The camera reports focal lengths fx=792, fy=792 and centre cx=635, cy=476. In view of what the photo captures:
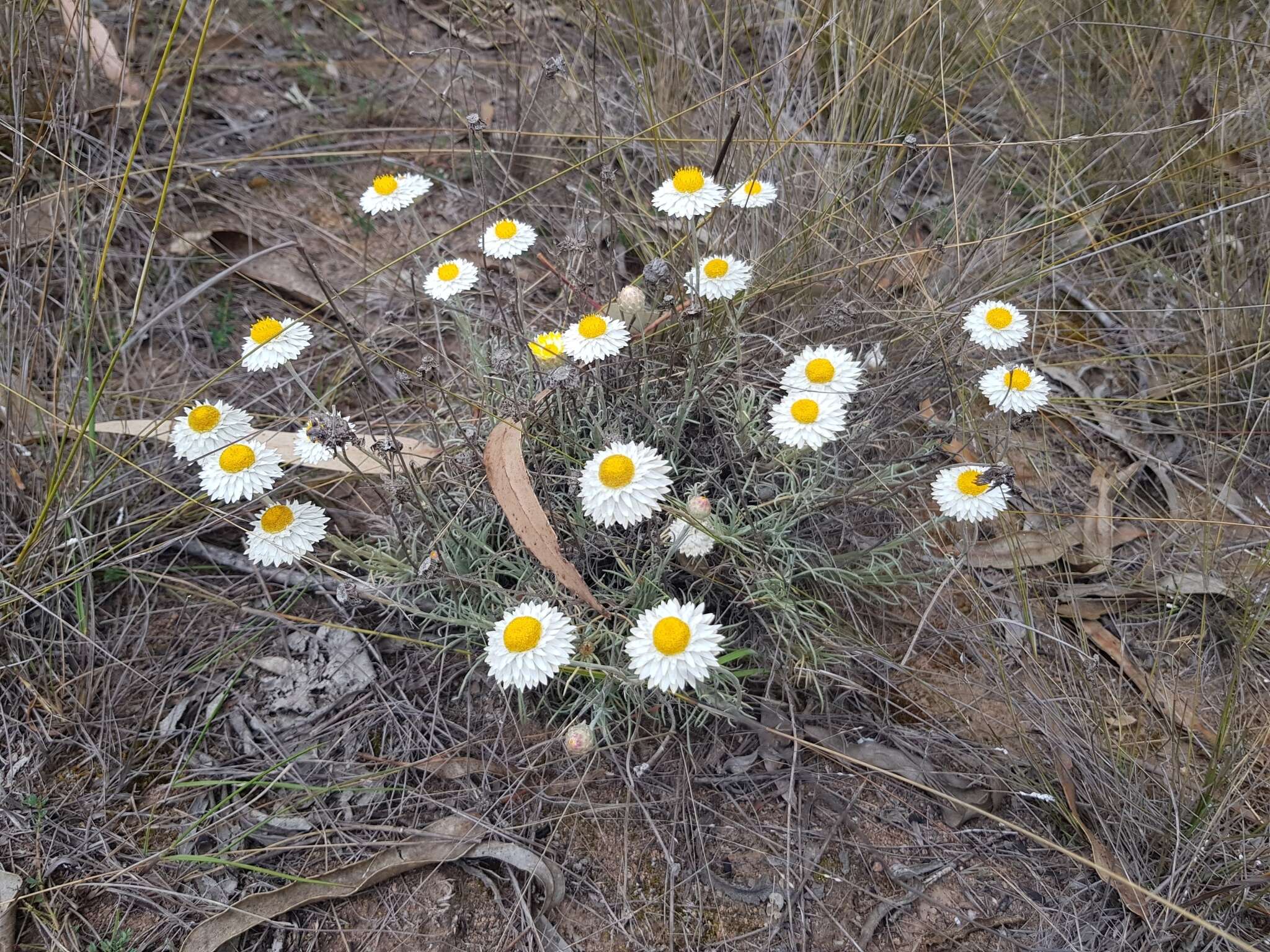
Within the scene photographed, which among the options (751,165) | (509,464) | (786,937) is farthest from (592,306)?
(786,937)

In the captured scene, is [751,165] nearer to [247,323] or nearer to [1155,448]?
[1155,448]

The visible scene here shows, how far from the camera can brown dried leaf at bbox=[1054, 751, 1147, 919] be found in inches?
59.1

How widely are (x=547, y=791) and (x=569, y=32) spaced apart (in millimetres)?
3043

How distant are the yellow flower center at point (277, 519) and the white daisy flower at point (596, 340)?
72cm

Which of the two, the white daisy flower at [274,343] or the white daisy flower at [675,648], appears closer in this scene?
the white daisy flower at [675,648]

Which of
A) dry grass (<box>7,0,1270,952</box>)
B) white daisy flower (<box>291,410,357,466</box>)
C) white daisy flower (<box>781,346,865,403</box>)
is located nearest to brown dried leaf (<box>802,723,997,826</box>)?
dry grass (<box>7,0,1270,952</box>)

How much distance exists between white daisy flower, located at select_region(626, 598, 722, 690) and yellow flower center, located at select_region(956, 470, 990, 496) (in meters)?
0.65

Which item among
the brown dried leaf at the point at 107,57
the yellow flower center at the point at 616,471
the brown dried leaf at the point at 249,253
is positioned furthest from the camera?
the brown dried leaf at the point at 107,57

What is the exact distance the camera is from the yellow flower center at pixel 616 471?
1604 mm

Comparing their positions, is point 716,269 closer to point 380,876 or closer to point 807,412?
point 807,412

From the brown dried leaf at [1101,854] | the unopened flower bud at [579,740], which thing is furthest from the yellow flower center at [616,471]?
the brown dried leaf at [1101,854]

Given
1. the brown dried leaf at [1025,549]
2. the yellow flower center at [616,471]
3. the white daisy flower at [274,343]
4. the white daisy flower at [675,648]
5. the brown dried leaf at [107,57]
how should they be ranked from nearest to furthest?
the white daisy flower at [675,648] < the yellow flower center at [616,471] < the white daisy flower at [274,343] < the brown dried leaf at [1025,549] < the brown dried leaf at [107,57]

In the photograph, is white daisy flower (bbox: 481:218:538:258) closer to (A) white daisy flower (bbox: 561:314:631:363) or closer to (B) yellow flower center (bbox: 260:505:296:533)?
(A) white daisy flower (bbox: 561:314:631:363)

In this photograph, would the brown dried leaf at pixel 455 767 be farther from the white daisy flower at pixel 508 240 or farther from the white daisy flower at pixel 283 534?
the white daisy flower at pixel 508 240
